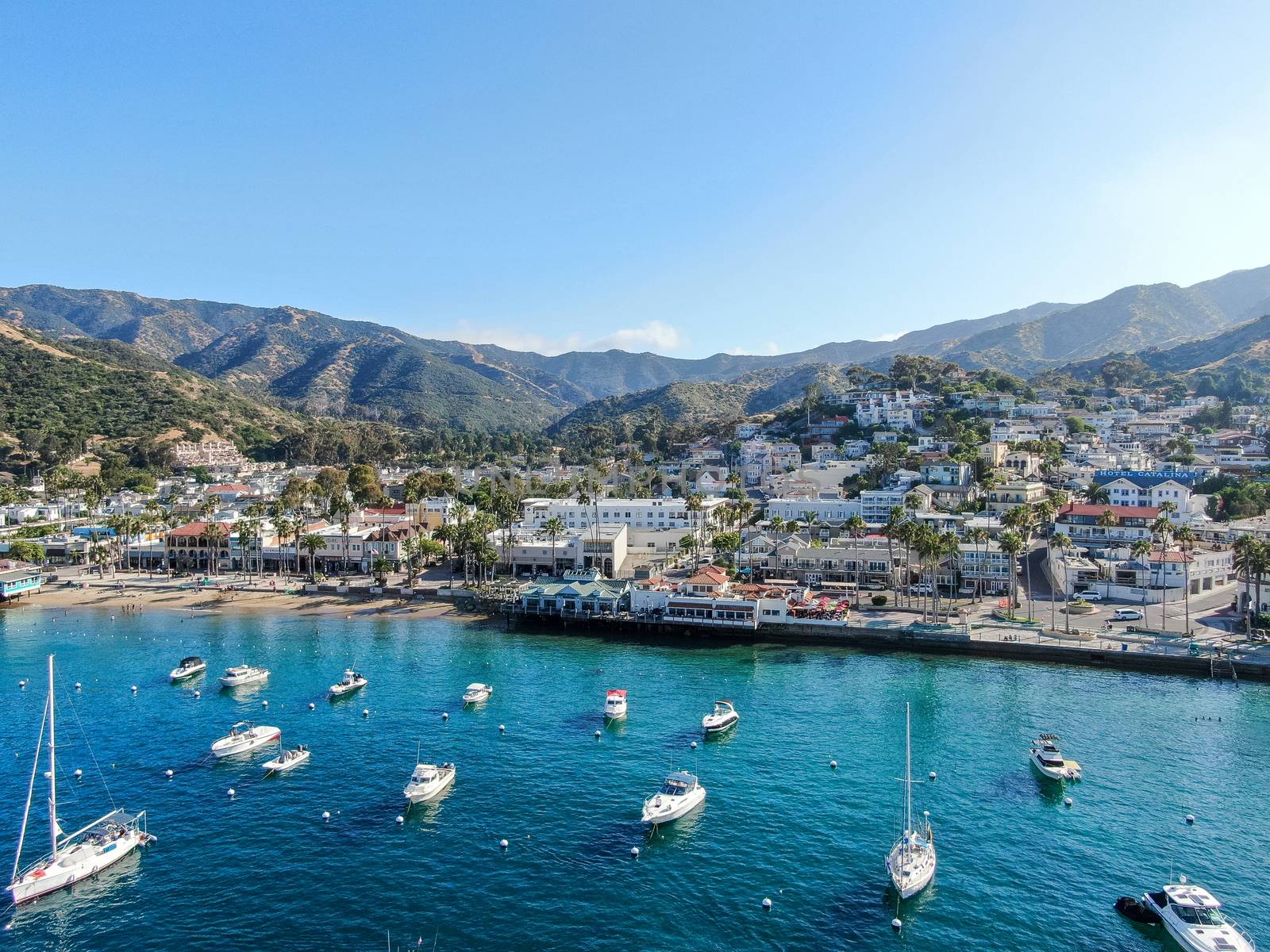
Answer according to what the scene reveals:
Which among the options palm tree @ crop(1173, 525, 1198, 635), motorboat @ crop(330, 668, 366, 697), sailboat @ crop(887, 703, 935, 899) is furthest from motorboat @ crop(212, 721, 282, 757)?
palm tree @ crop(1173, 525, 1198, 635)

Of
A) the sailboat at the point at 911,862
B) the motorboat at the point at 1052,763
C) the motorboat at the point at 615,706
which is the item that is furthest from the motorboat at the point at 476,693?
the motorboat at the point at 1052,763

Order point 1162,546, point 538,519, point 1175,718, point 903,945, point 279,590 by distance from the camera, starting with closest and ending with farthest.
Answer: point 903,945, point 1175,718, point 1162,546, point 279,590, point 538,519

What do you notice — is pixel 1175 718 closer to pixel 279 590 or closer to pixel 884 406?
pixel 279 590

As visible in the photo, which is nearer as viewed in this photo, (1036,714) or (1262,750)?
(1262,750)

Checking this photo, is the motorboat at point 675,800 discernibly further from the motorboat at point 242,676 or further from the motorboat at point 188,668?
the motorboat at point 188,668

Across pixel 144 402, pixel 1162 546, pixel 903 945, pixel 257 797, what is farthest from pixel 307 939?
pixel 144 402

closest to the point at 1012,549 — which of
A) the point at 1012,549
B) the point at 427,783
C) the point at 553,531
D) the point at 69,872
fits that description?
the point at 1012,549
